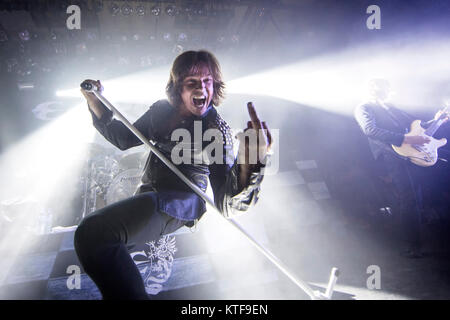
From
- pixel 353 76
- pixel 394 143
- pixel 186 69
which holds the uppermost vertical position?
pixel 353 76

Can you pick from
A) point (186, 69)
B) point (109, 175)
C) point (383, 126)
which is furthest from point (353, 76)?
point (109, 175)

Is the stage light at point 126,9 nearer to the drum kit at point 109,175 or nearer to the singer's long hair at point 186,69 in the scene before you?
the drum kit at point 109,175

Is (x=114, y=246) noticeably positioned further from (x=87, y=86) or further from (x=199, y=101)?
(x=199, y=101)

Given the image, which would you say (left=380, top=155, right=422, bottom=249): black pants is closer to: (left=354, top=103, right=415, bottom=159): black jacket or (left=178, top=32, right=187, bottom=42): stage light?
(left=354, top=103, right=415, bottom=159): black jacket

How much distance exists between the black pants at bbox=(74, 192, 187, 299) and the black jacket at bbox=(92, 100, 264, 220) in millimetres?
186

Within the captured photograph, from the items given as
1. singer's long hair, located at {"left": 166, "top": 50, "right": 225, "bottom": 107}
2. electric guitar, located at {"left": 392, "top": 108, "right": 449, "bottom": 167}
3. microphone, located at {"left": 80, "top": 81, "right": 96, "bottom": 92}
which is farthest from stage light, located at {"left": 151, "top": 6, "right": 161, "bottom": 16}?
electric guitar, located at {"left": 392, "top": 108, "right": 449, "bottom": 167}

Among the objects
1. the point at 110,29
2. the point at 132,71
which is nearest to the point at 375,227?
the point at 132,71

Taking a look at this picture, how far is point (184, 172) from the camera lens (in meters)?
1.66

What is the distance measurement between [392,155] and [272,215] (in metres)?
2.06

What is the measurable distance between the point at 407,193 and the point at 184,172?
11.6ft

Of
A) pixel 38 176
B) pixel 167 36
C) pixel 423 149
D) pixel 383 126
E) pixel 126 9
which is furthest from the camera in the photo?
pixel 167 36
